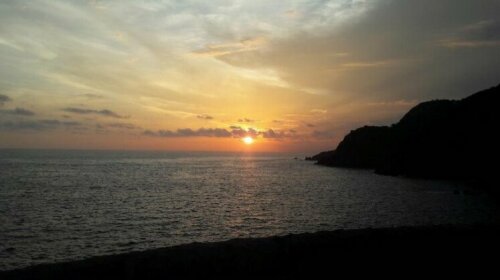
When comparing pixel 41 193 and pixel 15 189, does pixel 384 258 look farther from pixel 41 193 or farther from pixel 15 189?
pixel 15 189

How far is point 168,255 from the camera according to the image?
76.9ft

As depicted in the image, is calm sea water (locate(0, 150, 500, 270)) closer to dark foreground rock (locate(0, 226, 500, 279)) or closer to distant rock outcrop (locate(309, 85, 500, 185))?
dark foreground rock (locate(0, 226, 500, 279))

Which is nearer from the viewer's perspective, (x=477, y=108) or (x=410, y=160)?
(x=477, y=108)

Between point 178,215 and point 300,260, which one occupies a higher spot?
point 300,260

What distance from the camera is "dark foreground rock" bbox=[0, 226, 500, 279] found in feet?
70.5

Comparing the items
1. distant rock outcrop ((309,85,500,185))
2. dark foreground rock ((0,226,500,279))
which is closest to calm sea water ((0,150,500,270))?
dark foreground rock ((0,226,500,279))

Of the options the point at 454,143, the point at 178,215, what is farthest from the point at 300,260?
the point at 454,143

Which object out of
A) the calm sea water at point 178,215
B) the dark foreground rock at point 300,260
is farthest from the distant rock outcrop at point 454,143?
the dark foreground rock at point 300,260

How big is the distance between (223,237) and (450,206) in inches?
1579

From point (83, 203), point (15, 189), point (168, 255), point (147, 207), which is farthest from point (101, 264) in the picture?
point (15, 189)

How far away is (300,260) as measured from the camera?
77.4ft

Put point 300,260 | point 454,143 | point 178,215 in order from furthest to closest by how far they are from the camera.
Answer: point 454,143 < point 178,215 < point 300,260

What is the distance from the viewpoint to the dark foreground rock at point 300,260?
21500 mm

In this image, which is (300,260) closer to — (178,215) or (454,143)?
(178,215)
